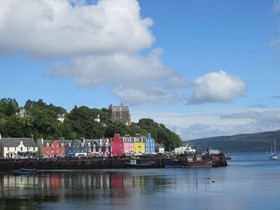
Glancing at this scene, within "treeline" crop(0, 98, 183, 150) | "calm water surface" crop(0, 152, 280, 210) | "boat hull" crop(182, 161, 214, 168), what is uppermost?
"treeline" crop(0, 98, 183, 150)

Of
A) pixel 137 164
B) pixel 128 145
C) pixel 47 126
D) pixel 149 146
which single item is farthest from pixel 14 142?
pixel 149 146

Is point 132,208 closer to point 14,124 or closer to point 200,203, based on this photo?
point 200,203

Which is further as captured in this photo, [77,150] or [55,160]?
[77,150]

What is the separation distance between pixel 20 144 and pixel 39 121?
63.7ft

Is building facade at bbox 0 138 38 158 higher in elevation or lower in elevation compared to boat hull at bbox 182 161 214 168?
higher

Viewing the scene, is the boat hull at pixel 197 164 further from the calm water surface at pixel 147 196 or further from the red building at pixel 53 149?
the calm water surface at pixel 147 196

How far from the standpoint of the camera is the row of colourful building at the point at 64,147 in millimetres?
149625

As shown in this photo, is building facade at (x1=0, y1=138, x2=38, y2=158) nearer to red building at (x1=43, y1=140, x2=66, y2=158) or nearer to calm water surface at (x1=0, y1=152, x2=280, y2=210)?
red building at (x1=43, y1=140, x2=66, y2=158)

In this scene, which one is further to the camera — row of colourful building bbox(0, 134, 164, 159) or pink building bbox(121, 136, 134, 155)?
pink building bbox(121, 136, 134, 155)

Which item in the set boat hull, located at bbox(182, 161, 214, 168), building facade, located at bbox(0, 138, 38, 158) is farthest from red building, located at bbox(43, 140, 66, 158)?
boat hull, located at bbox(182, 161, 214, 168)

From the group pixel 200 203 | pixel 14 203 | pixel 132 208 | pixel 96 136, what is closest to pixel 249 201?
pixel 200 203

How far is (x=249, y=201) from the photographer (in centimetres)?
5384

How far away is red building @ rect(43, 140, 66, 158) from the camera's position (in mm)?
156500

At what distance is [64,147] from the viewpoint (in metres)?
161
